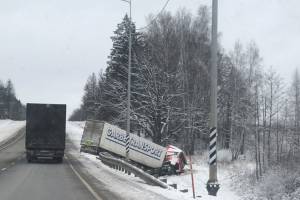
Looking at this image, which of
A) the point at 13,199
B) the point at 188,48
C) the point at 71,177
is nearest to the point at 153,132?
the point at 188,48

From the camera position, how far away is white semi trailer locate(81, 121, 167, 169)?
44219mm

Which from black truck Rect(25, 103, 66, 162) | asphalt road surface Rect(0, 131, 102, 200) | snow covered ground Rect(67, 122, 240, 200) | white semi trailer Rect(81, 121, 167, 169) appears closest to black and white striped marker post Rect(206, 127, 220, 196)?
snow covered ground Rect(67, 122, 240, 200)

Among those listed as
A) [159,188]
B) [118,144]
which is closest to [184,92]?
[118,144]

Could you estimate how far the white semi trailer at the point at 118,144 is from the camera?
44.2m

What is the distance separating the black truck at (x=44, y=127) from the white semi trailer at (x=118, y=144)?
26.5ft

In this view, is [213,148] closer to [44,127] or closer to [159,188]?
[159,188]

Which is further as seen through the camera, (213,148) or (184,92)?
(184,92)

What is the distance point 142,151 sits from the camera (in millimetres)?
44875

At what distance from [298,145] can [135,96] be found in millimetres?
25449

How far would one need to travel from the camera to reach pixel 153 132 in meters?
56.8

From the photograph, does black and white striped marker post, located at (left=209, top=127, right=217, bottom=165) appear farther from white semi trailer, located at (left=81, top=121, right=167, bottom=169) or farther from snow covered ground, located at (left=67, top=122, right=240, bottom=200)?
white semi trailer, located at (left=81, top=121, right=167, bottom=169)

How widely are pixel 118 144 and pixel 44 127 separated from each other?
9.83 metres

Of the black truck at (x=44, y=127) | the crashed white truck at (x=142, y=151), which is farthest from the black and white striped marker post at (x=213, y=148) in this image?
the crashed white truck at (x=142, y=151)

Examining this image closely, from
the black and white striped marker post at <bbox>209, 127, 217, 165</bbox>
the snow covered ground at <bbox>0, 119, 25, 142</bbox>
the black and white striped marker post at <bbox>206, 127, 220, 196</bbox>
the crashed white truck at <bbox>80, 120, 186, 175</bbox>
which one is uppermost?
the black and white striped marker post at <bbox>209, 127, 217, 165</bbox>
